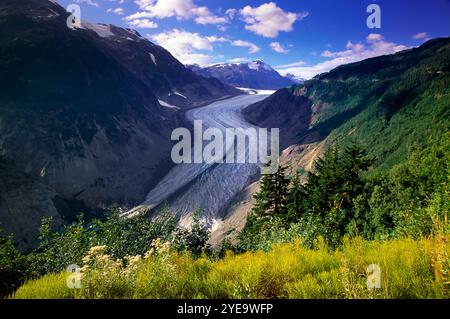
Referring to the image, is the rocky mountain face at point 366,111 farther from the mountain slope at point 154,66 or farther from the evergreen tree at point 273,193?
the mountain slope at point 154,66

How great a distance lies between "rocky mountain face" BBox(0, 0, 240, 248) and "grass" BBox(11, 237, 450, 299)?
144 ft

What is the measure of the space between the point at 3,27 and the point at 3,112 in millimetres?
28895

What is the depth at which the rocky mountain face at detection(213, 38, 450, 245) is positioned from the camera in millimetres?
51250

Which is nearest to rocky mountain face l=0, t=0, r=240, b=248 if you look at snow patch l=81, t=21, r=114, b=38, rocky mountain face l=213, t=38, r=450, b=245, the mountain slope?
rocky mountain face l=213, t=38, r=450, b=245

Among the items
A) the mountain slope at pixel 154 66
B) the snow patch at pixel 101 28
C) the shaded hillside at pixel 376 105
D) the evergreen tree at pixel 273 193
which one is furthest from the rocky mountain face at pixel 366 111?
the snow patch at pixel 101 28

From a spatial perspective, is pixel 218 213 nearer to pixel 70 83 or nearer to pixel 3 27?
pixel 70 83

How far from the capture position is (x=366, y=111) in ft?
240

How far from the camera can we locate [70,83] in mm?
75688

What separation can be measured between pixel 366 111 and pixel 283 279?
77.5 m

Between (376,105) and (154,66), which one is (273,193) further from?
(154,66)

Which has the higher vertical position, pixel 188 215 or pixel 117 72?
pixel 117 72

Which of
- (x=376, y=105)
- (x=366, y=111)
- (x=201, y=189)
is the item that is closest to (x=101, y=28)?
(x=201, y=189)

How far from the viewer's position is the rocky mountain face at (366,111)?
168 feet

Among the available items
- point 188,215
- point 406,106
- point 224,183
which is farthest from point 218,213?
point 406,106
